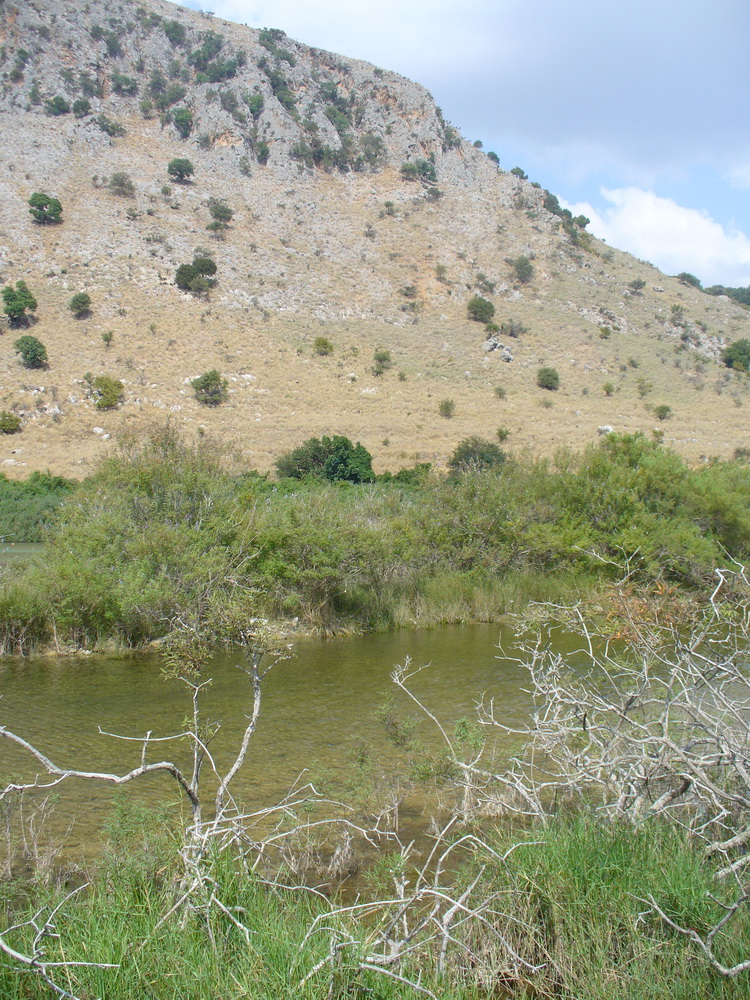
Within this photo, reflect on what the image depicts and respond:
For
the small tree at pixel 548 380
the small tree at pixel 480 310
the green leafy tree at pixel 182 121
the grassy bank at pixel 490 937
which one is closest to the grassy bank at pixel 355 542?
the grassy bank at pixel 490 937

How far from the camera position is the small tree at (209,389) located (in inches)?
1909

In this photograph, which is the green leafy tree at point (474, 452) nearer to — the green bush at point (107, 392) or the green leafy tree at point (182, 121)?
the green bush at point (107, 392)

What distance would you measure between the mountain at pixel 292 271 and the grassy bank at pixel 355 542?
18.7 meters

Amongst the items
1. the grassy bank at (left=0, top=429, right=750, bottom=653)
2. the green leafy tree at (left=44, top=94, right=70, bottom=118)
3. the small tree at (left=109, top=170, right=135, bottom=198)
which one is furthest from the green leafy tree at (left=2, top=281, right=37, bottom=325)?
the grassy bank at (left=0, top=429, right=750, bottom=653)

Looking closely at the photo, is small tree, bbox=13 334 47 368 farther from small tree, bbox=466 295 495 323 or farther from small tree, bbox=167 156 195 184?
small tree, bbox=466 295 495 323

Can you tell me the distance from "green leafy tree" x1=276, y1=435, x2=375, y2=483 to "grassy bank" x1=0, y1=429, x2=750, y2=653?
13.8 meters

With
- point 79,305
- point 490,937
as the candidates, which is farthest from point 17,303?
point 490,937

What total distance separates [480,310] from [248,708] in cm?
5735

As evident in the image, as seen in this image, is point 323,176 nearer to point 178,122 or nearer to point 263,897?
point 178,122

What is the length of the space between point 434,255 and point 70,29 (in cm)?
4491

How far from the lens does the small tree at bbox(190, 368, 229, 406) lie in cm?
4850

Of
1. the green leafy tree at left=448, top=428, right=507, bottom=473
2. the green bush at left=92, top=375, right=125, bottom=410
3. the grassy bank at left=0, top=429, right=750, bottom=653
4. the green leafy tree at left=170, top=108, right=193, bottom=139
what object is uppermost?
the green leafy tree at left=170, top=108, right=193, bottom=139

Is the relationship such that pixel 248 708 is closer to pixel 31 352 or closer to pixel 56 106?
pixel 31 352

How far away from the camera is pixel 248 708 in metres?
11.8
